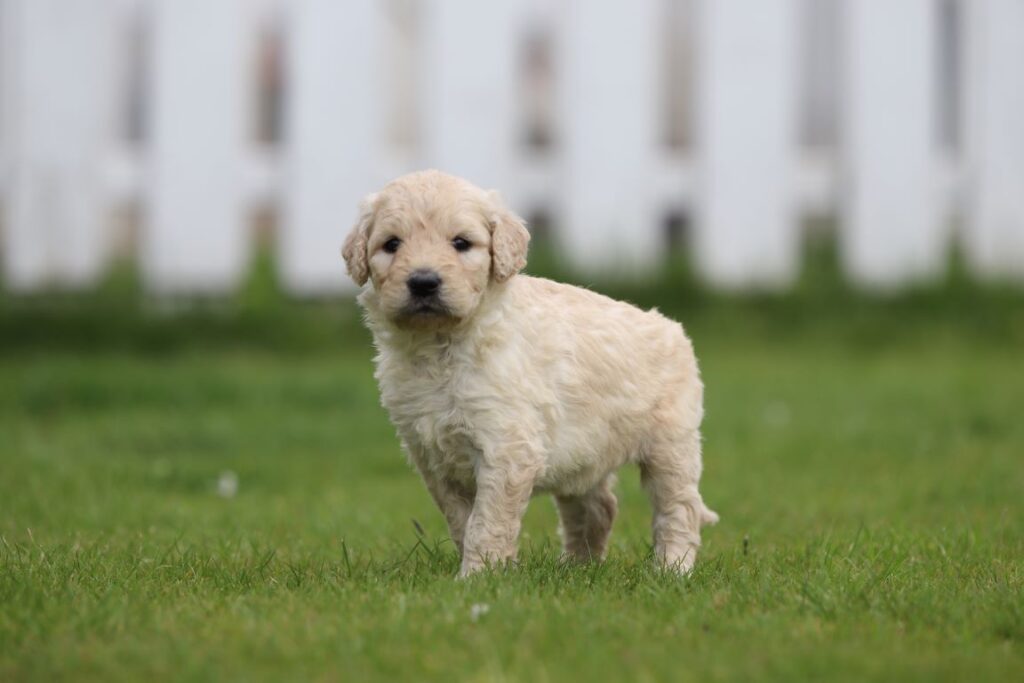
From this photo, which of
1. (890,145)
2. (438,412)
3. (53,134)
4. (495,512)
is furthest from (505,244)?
(53,134)

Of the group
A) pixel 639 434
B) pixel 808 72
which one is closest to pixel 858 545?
pixel 639 434

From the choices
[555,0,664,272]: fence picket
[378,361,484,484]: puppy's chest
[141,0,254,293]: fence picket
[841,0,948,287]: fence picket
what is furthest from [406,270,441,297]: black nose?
[841,0,948,287]: fence picket

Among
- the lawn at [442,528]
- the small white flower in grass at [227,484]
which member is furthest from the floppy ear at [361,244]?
the small white flower in grass at [227,484]

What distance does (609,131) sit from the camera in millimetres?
8516

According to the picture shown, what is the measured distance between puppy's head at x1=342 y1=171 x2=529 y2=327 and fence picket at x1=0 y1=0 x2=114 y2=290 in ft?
18.3

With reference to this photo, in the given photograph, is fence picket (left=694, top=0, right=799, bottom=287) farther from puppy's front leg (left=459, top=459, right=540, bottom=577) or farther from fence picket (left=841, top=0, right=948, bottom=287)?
puppy's front leg (left=459, top=459, right=540, bottom=577)

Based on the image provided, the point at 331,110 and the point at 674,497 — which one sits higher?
the point at 331,110

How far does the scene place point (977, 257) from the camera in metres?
8.80

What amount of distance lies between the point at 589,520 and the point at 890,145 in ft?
18.2

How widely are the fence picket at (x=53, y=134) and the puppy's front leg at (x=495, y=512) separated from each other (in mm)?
5876

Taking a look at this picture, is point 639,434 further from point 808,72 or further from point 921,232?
point 808,72

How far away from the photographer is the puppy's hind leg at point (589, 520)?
393 cm

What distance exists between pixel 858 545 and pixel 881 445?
2401mm

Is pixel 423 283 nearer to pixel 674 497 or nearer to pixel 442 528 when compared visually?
pixel 674 497
